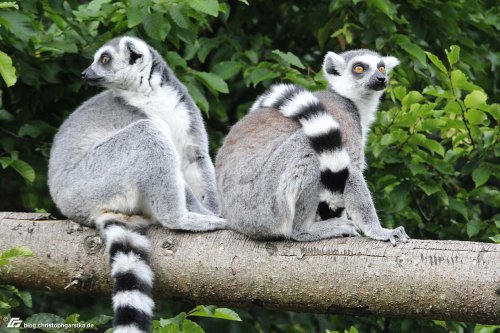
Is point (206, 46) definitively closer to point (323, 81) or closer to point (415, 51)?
point (323, 81)

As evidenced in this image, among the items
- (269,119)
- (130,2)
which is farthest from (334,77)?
(130,2)

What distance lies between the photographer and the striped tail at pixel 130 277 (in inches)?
194

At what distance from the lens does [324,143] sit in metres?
5.49

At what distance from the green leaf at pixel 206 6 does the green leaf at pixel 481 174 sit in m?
2.59

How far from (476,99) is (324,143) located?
5.41ft

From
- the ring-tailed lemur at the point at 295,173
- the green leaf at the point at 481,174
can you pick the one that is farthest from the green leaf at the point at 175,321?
the green leaf at the point at 481,174

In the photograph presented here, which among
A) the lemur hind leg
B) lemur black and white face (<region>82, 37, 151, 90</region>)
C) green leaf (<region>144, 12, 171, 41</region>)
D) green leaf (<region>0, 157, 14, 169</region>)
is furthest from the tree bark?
green leaf (<region>144, 12, 171, 41</region>)

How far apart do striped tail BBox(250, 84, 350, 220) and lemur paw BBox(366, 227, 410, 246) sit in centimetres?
52

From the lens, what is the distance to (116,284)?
17.0 ft

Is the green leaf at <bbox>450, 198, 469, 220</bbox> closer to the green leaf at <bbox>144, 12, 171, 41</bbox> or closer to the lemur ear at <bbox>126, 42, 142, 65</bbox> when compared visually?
the green leaf at <bbox>144, 12, 171, 41</bbox>

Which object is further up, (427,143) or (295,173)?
(295,173)

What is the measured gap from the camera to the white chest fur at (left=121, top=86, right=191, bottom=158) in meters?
6.64

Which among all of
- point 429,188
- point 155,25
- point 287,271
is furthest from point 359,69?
point 287,271

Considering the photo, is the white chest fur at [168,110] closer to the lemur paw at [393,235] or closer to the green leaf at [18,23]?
the green leaf at [18,23]
